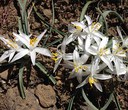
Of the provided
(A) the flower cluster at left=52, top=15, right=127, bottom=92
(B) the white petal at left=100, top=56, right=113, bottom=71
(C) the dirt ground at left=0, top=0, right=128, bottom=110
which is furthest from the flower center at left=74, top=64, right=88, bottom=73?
(C) the dirt ground at left=0, top=0, right=128, bottom=110

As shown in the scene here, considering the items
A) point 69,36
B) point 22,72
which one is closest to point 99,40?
point 69,36

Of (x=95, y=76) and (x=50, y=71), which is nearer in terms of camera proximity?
(x=95, y=76)

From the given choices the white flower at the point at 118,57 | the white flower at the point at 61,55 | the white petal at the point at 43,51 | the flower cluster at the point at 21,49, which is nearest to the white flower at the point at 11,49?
the flower cluster at the point at 21,49

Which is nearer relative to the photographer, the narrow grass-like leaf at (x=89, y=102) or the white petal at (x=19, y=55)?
the white petal at (x=19, y=55)

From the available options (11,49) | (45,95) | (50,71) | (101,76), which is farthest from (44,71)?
(101,76)

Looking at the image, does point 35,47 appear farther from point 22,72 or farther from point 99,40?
point 99,40

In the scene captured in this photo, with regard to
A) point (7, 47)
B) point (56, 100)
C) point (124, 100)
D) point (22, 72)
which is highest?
point (7, 47)

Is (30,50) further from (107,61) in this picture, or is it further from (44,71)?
(107,61)

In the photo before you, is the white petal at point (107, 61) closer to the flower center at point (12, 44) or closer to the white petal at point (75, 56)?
the white petal at point (75, 56)
